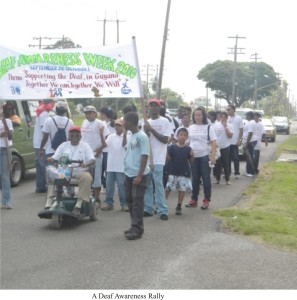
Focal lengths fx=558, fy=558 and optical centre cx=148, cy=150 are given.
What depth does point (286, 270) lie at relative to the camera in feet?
19.0

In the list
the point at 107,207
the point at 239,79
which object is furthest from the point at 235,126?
the point at 239,79

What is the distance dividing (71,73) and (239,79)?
76.4 metres

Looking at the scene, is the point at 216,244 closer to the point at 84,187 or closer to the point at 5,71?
the point at 84,187

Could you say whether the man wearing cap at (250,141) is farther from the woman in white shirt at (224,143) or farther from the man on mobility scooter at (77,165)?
the man on mobility scooter at (77,165)

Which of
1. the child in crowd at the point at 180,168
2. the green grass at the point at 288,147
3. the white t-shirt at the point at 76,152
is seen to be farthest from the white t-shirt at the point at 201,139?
the green grass at the point at 288,147

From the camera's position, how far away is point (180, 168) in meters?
8.86

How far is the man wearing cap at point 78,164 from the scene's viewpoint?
25.6ft

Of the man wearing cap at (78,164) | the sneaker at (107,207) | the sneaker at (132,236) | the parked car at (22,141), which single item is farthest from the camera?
the parked car at (22,141)

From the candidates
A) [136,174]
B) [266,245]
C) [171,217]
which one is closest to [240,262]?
[266,245]

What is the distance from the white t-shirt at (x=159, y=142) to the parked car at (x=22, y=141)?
420cm

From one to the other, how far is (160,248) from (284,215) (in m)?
2.97

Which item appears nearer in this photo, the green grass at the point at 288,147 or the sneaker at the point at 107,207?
the sneaker at the point at 107,207

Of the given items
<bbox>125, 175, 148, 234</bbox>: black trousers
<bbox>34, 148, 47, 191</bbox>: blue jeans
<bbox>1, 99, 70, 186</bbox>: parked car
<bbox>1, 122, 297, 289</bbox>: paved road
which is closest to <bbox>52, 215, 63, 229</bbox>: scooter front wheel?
<bbox>1, 122, 297, 289</bbox>: paved road

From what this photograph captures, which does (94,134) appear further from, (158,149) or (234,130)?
(234,130)
